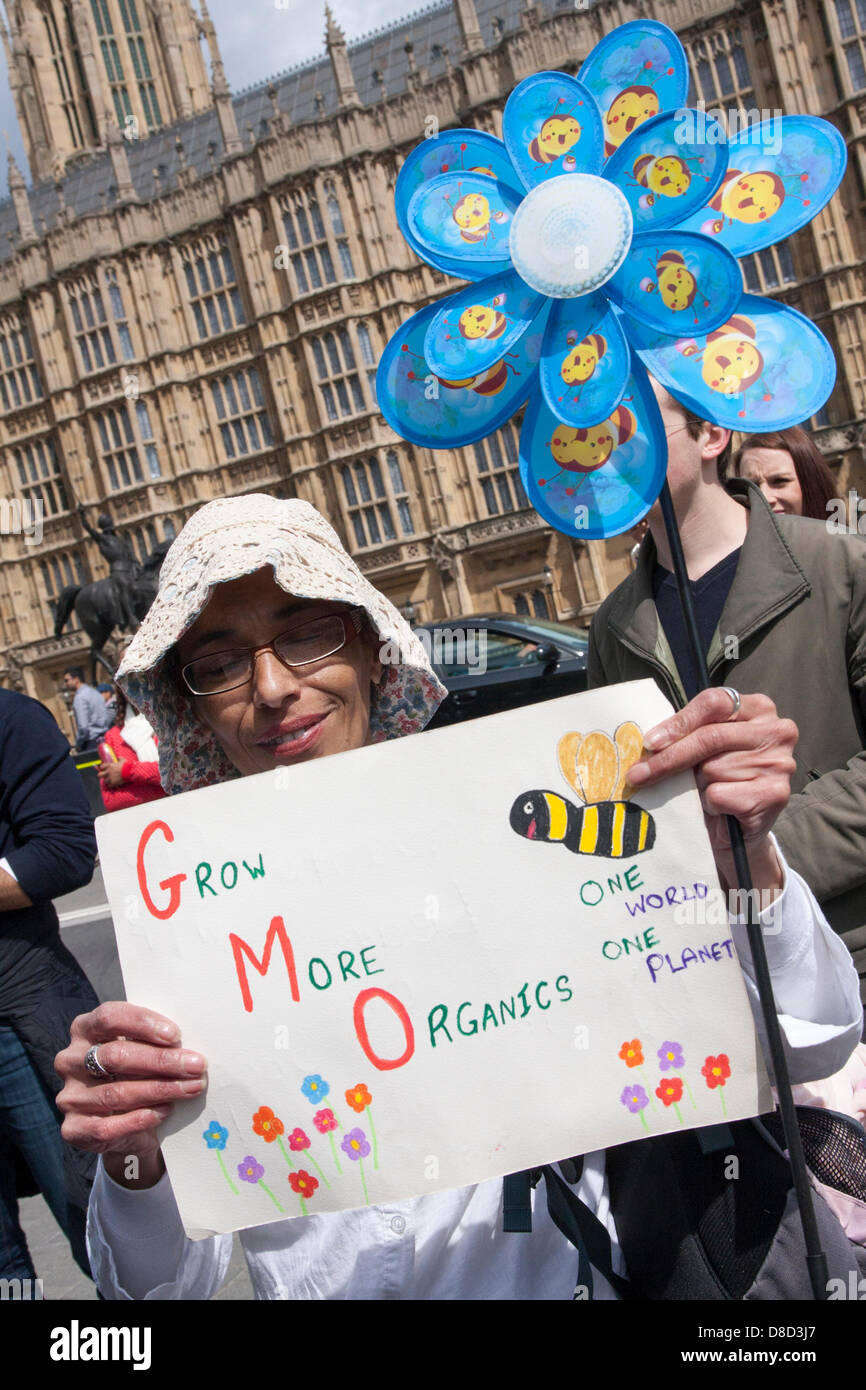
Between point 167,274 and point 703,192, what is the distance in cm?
2902

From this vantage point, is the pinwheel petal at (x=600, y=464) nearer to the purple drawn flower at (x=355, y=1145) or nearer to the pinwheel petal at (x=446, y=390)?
the pinwheel petal at (x=446, y=390)

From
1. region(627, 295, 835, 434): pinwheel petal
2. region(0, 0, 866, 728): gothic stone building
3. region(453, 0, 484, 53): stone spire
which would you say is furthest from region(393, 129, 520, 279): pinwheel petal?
region(453, 0, 484, 53): stone spire

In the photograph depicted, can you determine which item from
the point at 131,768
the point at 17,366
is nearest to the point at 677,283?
the point at 131,768

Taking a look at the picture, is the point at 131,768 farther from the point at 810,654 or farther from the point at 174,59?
the point at 174,59

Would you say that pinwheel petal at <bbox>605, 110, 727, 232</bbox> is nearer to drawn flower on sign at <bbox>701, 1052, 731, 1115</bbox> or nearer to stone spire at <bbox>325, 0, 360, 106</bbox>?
drawn flower on sign at <bbox>701, 1052, 731, 1115</bbox>

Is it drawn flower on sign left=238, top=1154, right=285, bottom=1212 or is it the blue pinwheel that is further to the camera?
the blue pinwheel

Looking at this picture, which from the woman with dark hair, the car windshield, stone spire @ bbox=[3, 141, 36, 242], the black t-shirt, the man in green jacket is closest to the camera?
the man in green jacket

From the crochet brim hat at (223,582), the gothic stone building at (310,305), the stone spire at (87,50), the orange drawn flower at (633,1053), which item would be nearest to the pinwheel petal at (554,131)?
the crochet brim hat at (223,582)

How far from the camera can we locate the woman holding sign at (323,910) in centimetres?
106

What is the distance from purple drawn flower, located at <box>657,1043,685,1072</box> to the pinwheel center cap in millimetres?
887

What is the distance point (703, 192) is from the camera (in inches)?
51.3

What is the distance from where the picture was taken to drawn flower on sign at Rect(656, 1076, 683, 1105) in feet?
3.49

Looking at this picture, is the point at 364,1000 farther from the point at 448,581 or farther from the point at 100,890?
the point at 448,581
